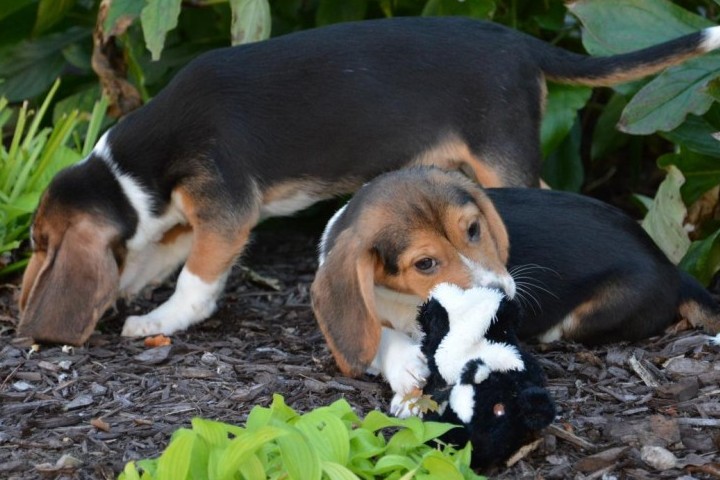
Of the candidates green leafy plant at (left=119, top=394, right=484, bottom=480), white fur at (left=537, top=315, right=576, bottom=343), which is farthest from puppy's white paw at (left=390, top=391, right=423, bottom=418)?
white fur at (left=537, top=315, right=576, bottom=343)

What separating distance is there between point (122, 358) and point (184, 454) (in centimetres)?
192

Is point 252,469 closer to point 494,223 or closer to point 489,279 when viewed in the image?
A: point 489,279

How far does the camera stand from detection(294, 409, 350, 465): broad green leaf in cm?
322

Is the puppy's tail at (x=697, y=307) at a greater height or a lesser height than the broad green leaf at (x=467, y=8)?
lesser

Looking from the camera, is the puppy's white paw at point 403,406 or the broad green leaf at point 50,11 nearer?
the puppy's white paw at point 403,406

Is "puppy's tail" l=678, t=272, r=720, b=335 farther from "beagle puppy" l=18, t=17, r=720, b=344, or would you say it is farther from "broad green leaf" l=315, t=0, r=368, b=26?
"broad green leaf" l=315, t=0, r=368, b=26

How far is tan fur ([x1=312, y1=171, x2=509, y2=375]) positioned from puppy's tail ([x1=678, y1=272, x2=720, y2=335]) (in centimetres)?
95

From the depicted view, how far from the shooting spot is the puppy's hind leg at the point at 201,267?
5.30 metres

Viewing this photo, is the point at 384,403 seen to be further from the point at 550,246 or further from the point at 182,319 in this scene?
the point at 182,319

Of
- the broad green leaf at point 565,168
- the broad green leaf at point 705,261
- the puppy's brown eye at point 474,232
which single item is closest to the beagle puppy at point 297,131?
the broad green leaf at point 705,261

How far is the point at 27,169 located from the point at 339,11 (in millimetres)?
1965

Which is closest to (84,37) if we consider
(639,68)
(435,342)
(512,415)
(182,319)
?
(182,319)

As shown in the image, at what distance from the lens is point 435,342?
3850 mm

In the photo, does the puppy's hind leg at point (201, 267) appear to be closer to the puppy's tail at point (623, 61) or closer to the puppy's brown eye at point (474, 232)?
the puppy's brown eye at point (474, 232)
